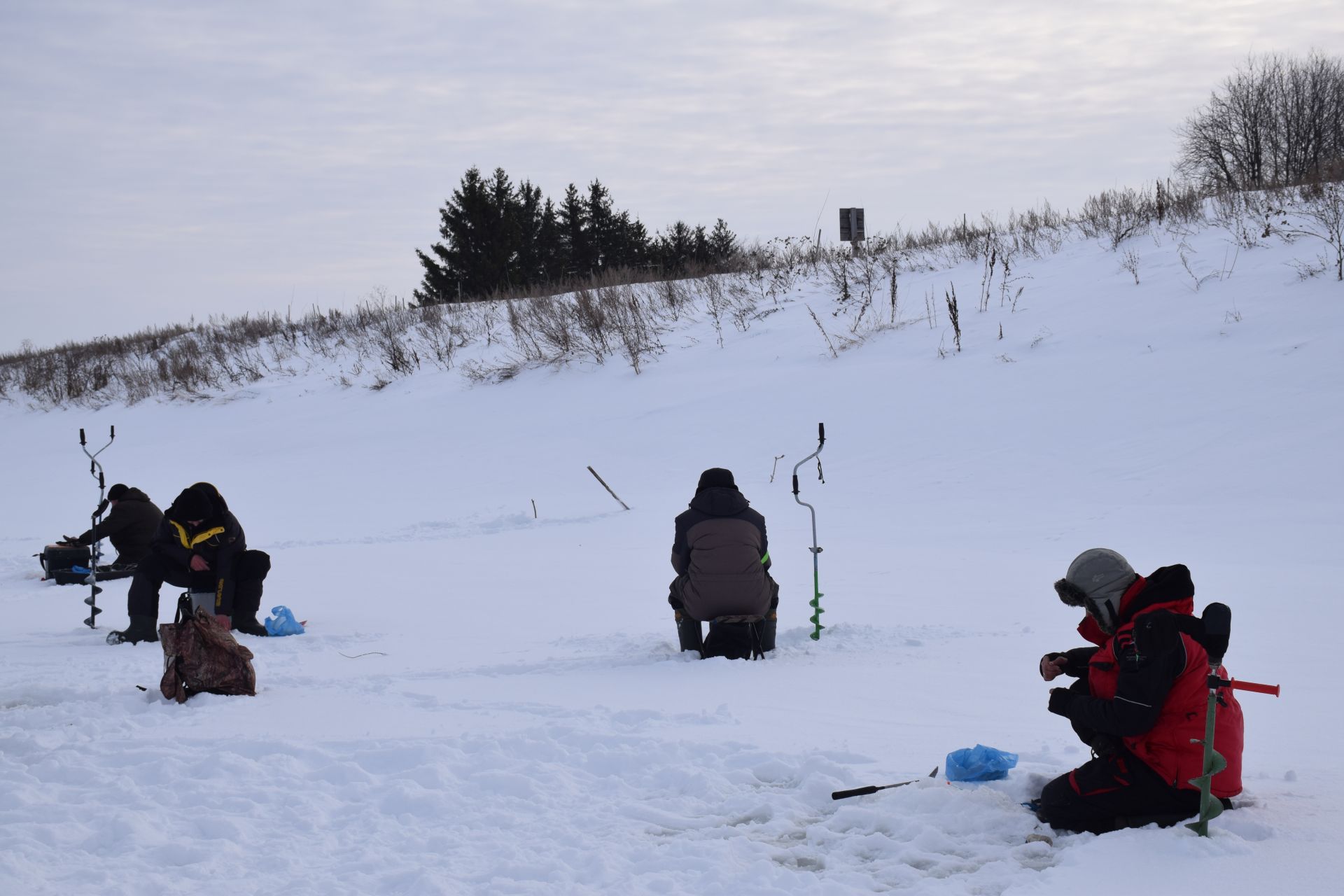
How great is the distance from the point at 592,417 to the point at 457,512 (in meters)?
3.90

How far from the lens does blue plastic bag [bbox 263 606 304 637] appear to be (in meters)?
8.27

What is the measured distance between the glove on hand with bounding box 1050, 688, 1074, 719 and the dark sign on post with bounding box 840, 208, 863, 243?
64.5 feet

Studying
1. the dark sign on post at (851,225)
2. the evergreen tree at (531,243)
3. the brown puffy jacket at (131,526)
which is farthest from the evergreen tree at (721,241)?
Result: the brown puffy jacket at (131,526)

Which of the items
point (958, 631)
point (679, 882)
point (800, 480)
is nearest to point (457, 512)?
point (800, 480)

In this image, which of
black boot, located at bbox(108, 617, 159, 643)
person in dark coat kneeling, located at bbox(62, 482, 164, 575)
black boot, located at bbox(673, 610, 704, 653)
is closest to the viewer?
black boot, located at bbox(673, 610, 704, 653)

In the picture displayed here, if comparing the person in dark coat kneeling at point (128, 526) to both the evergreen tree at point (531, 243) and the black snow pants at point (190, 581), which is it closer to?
the black snow pants at point (190, 581)

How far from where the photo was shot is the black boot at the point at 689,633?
702 centimetres

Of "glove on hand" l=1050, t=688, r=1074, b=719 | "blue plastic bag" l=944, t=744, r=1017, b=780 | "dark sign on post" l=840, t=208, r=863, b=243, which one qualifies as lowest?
"blue plastic bag" l=944, t=744, r=1017, b=780

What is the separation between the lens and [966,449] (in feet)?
43.8

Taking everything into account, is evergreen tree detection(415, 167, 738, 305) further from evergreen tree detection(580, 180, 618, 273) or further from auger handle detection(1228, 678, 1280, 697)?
auger handle detection(1228, 678, 1280, 697)

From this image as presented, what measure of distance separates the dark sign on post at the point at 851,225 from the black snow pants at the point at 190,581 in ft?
55.4

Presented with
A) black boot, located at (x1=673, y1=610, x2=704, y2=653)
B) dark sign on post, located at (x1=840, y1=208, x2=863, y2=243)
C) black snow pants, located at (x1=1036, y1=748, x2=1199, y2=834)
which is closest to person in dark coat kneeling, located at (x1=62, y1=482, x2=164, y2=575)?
black boot, located at (x1=673, y1=610, x2=704, y2=653)

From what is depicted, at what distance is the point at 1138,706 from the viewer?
11.9 feet

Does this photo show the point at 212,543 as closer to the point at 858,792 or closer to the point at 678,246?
the point at 858,792
